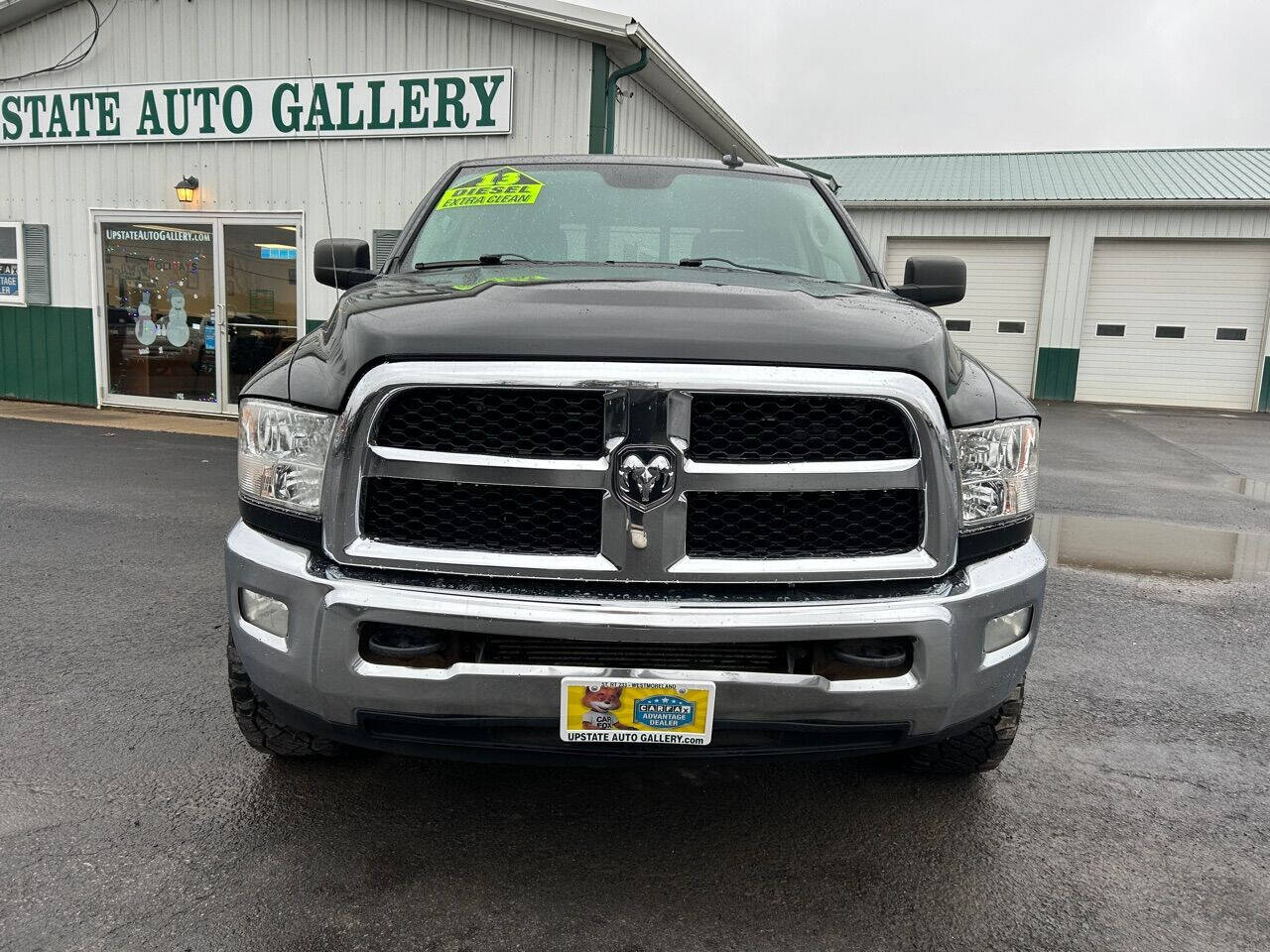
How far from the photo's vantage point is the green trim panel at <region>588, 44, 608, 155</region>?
29.2 ft

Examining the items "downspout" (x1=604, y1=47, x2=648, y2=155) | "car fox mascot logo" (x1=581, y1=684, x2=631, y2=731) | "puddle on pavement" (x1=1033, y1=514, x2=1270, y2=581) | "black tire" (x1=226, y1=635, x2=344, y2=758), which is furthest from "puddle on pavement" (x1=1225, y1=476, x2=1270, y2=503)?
"black tire" (x1=226, y1=635, x2=344, y2=758)

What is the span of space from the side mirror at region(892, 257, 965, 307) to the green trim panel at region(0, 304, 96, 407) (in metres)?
11.1

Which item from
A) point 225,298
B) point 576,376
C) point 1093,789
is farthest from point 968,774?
point 225,298

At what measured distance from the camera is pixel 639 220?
3.31 metres

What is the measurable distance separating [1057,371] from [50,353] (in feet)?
54.8

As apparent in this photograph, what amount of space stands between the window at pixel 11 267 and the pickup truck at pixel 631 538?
1168 cm

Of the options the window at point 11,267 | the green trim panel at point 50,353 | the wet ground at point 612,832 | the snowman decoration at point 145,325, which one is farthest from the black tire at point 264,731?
the window at point 11,267

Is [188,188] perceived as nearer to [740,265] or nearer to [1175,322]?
[740,265]

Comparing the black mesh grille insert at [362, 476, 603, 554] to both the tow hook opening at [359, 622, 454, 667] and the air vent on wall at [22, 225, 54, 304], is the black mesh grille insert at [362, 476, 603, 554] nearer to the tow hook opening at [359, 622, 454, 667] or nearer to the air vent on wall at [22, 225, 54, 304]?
the tow hook opening at [359, 622, 454, 667]

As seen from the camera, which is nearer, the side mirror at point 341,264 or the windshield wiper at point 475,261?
the windshield wiper at point 475,261

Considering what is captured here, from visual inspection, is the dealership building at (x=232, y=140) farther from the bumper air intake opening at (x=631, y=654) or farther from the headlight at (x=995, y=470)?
the bumper air intake opening at (x=631, y=654)

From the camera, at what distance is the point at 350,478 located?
193 centimetres

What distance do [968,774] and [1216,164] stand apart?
21.6m

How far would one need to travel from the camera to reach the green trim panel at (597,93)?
29.2 feet
